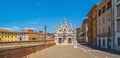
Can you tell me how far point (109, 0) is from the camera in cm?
4975

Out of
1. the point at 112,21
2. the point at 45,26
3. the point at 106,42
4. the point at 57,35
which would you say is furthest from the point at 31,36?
the point at 112,21

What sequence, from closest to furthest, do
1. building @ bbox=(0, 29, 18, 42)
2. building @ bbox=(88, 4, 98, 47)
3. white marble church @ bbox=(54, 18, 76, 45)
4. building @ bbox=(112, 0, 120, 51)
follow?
building @ bbox=(112, 0, 120, 51) → building @ bbox=(88, 4, 98, 47) → building @ bbox=(0, 29, 18, 42) → white marble church @ bbox=(54, 18, 76, 45)

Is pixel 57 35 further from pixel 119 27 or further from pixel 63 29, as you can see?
pixel 119 27

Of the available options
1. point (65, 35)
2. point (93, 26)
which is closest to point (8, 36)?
point (65, 35)

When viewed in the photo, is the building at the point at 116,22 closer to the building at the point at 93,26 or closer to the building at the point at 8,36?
the building at the point at 93,26

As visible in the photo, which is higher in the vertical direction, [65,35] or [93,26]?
[93,26]

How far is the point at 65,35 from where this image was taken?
364 ft

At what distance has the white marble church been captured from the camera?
4270 inches

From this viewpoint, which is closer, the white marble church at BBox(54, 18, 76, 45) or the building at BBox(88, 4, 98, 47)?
the building at BBox(88, 4, 98, 47)

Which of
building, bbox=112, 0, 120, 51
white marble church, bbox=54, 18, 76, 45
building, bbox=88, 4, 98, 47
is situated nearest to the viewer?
building, bbox=112, 0, 120, 51

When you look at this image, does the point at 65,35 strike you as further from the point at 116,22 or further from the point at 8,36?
the point at 116,22

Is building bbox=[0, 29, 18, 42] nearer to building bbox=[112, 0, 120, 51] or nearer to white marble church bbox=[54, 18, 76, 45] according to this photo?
white marble church bbox=[54, 18, 76, 45]

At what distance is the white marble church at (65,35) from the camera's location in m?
108

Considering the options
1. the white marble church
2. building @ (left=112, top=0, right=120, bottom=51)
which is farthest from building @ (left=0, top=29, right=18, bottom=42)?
building @ (left=112, top=0, right=120, bottom=51)
